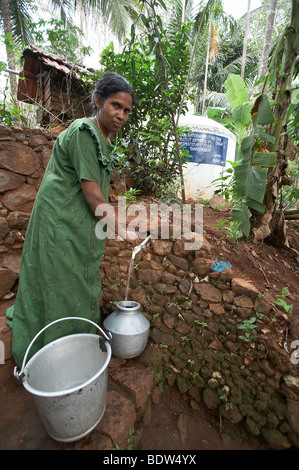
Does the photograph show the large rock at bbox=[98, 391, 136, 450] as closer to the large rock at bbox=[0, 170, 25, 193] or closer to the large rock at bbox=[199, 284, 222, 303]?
the large rock at bbox=[199, 284, 222, 303]

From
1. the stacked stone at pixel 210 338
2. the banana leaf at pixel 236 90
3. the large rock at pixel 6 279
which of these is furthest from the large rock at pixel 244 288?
the banana leaf at pixel 236 90

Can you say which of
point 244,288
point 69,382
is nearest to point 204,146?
point 244,288

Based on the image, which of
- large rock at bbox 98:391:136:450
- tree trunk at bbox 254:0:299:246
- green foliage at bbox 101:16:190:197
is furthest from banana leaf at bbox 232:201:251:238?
large rock at bbox 98:391:136:450

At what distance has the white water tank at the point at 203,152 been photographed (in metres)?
4.46

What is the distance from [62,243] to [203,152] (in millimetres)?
3806

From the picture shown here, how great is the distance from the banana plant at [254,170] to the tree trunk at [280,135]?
0.57 feet

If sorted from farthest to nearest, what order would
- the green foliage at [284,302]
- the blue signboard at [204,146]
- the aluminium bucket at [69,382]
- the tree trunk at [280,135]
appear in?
the blue signboard at [204,146], the tree trunk at [280,135], the green foliage at [284,302], the aluminium bucket at [69,382]

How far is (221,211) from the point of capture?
137 inches

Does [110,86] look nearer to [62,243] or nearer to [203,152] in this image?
[62,243]

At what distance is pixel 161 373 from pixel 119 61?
3.85 m

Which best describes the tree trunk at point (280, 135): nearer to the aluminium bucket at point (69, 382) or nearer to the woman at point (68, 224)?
the woman at point (68, 224)

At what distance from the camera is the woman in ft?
4.52

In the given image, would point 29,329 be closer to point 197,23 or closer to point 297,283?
point 297,283
